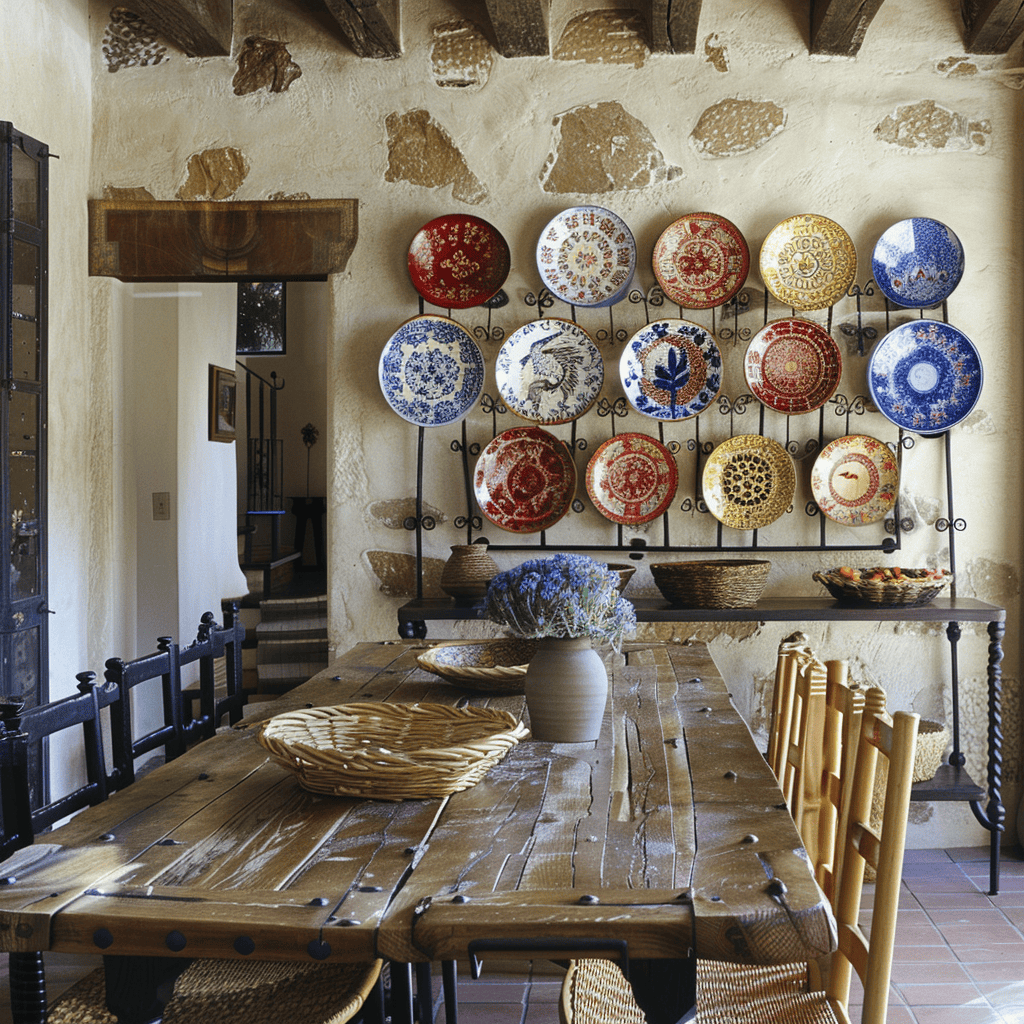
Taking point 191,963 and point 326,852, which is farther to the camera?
point 191,963

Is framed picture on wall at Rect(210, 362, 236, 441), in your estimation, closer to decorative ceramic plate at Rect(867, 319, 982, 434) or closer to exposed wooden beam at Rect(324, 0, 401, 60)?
exposed wooden beam at Rect(324, 0, 401, 60)

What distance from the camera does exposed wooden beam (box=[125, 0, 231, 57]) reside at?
10.1ft

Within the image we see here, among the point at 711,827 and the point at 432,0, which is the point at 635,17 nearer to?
the point at 432,0

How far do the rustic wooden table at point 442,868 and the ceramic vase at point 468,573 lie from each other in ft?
4.85

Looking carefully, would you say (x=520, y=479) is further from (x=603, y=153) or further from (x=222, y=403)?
(x=222, y=403)

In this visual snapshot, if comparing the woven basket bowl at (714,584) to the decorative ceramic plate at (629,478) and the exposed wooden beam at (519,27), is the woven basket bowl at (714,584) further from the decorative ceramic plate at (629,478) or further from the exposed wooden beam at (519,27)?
the exposed wooden beam at (519,27)

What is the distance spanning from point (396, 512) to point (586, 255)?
1106 millimetres

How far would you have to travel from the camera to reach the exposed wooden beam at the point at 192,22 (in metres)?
3.09

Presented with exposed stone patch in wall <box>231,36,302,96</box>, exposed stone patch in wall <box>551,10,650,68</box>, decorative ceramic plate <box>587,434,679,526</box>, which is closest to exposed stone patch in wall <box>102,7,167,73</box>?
exposed stone patch in wall <box>231,36,302,96</box>

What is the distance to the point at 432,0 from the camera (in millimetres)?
3385

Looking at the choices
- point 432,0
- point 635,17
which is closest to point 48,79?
point 432,0

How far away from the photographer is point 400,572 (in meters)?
3.43

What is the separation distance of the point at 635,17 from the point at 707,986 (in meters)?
3.06

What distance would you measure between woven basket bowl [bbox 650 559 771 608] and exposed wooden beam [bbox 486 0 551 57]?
180 centimetres
